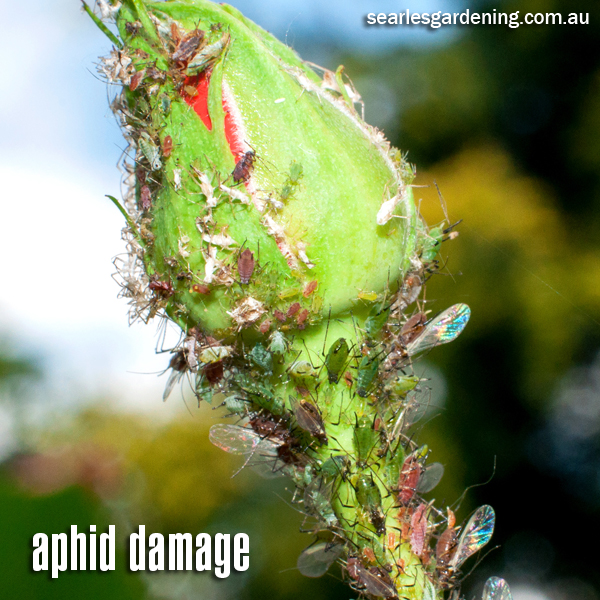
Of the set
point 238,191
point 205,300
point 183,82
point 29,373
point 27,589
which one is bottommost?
point 29,373

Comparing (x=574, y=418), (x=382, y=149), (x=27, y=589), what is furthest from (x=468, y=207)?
(x=27, y=589)

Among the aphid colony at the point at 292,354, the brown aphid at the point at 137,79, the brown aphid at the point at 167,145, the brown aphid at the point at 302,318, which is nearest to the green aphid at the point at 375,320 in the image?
the aphid colony at the point at 292,354

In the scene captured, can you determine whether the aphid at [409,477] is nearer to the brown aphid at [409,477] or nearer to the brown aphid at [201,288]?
the brown aphid at [409,477]

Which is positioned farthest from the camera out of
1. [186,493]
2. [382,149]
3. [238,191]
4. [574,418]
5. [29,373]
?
[29,373]

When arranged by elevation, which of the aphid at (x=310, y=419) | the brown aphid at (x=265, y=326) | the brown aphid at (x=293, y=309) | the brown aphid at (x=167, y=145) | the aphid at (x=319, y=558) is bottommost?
the aphid at (x=319, y=558)

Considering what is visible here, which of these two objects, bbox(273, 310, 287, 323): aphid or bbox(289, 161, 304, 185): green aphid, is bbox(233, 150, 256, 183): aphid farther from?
bbox(273, 310, 287, 323): aphid

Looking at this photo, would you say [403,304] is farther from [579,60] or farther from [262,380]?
[579,60]

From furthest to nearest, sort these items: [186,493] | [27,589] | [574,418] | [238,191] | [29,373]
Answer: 1. [29,373]
2. [186,493]
3. [27,589]
4. [574,418]
5. [238,191]
